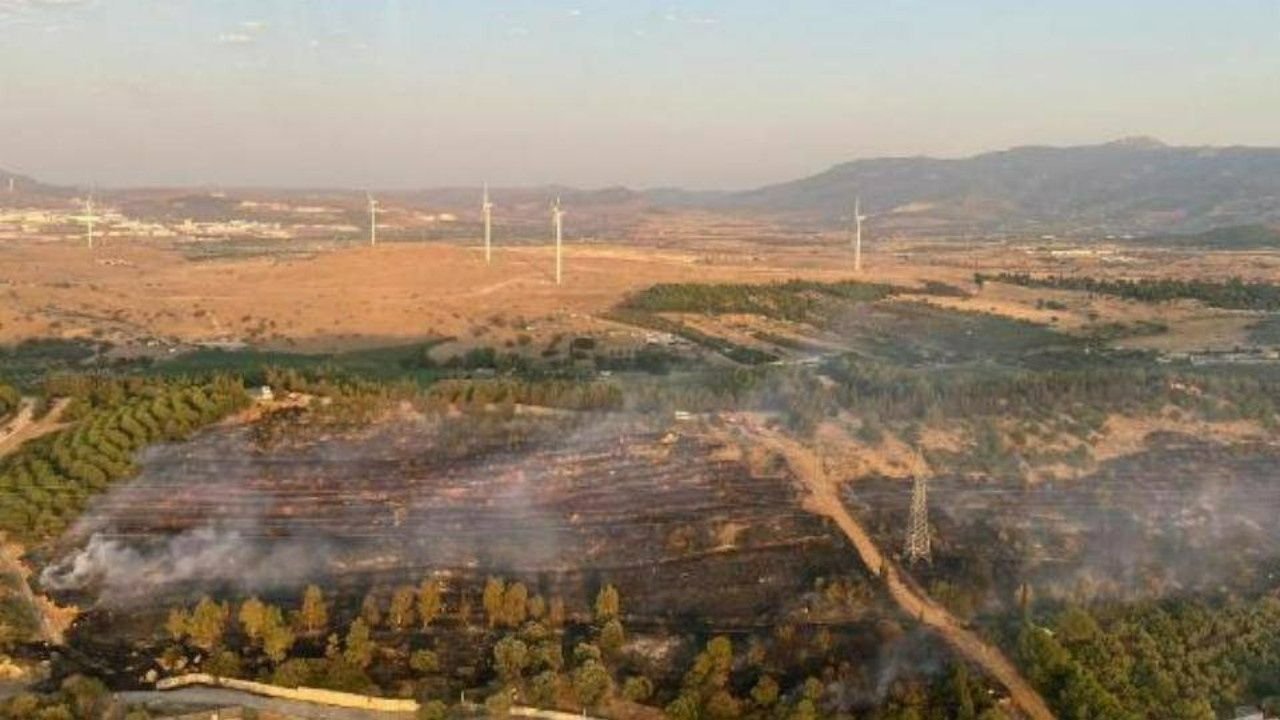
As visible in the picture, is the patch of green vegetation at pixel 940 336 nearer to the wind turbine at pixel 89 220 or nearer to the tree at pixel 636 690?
the tree at pixel 636 690

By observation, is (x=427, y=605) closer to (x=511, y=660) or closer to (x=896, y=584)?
(x=511, y=660)

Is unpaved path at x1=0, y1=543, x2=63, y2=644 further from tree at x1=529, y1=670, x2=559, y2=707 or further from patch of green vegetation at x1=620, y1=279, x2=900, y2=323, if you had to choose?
patch of green vegetation at x1=620, y1=279, x2=900, y2=323

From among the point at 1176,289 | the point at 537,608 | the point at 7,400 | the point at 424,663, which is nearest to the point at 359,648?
the point at 424,663

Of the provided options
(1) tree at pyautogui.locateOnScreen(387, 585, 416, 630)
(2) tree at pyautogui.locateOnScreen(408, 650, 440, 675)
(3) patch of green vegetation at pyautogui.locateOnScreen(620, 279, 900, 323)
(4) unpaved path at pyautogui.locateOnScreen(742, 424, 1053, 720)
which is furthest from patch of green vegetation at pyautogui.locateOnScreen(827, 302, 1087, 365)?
(2) tree at pyautogui.locateOnScreen(408, 650, 440, 675)

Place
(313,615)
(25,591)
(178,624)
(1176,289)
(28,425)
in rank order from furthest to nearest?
(1176,289) < (28,425) < (25,591) < (313,615) < (178,624)

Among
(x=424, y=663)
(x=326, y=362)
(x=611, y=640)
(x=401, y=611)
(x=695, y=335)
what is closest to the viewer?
(x=424, y=663)

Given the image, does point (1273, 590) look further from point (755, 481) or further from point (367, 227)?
point (367, 227)
